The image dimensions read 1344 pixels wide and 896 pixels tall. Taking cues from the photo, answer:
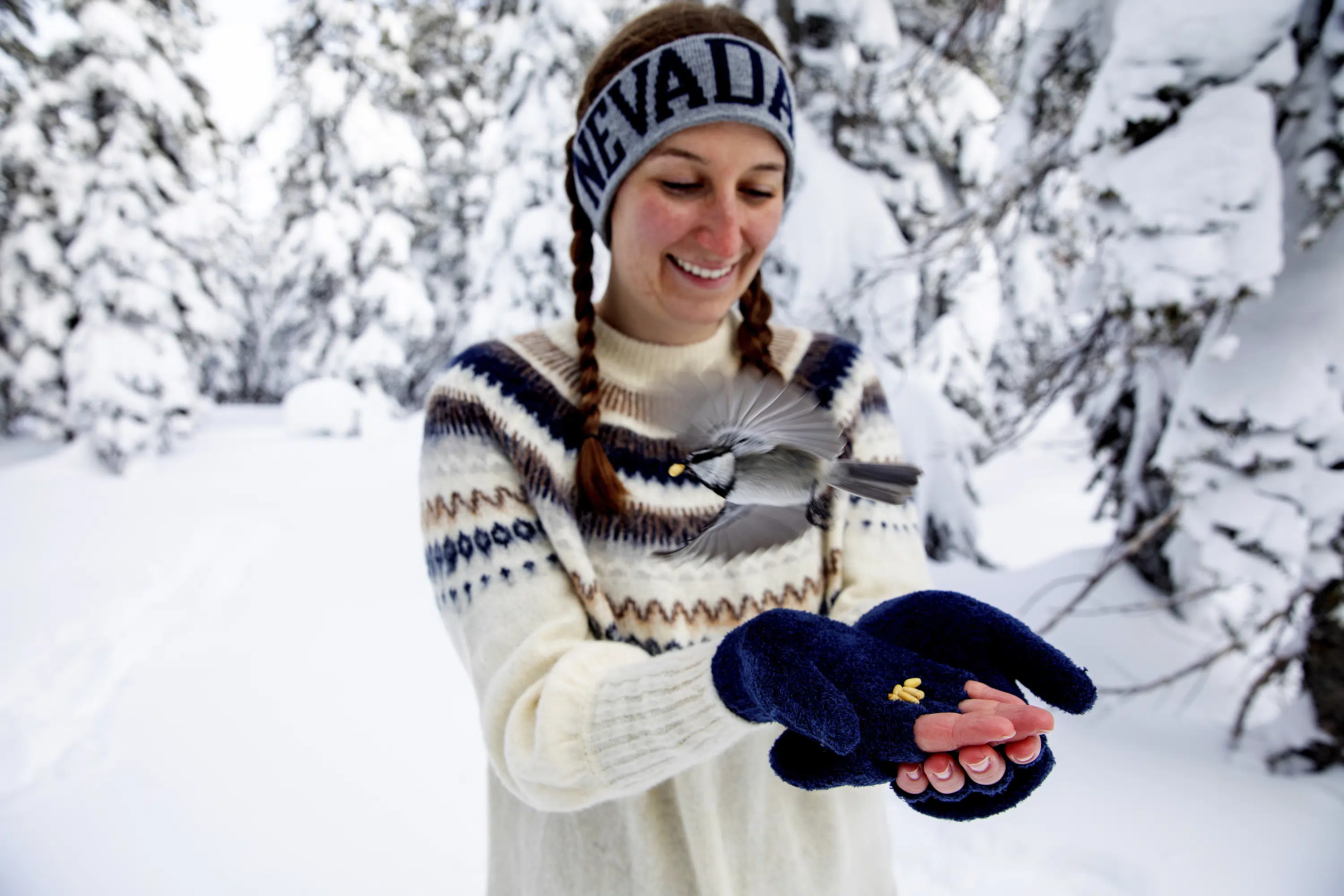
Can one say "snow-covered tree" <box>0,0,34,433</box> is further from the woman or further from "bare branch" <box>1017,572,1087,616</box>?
"bare branch" <box>1017,572,1087,616</box>

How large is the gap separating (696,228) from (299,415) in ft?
39.0

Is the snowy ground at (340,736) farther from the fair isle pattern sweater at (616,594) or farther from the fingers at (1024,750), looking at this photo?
the fingers at (1024,750)

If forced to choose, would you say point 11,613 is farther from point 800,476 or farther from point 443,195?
point 443,195

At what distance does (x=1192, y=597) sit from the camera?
2342mm

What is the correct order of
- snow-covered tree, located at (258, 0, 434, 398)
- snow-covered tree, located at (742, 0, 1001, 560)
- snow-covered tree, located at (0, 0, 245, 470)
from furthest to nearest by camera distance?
snow-covered tree, located at (258, 0, 434, 398) → snow-covered tree, located at (0, 0, 245, 470) → snow-covered tree, located at (742, 0, 1001, 560)

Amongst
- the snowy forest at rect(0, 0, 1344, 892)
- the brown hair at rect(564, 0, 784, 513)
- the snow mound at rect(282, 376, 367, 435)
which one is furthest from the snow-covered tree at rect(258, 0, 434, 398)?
the brown hair at rect(564, 0, 784, 513)

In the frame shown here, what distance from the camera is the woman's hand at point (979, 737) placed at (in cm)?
62

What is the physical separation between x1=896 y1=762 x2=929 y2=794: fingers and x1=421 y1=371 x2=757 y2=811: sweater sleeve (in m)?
0.18

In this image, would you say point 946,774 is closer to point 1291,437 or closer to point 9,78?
point 1291,437

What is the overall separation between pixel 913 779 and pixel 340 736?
12.8 ft

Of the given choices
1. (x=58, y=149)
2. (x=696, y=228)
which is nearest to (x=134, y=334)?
(x=58, y=149)

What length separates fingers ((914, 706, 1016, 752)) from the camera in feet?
1.99

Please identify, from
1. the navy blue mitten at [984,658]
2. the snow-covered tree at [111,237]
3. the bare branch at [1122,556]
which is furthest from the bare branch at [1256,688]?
the snow-covered tree at [111,237]

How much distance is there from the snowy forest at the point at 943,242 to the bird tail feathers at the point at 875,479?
1895 millimetres
